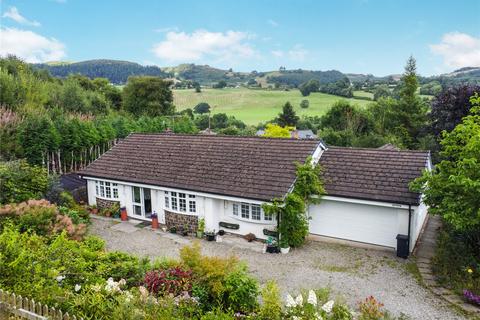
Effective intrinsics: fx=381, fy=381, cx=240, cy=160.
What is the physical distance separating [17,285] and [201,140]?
46.6ft

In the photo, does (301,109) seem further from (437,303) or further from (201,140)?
(437,303)

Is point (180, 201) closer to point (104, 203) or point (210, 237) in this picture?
point (210, 237)

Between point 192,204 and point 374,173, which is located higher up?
point 374,173

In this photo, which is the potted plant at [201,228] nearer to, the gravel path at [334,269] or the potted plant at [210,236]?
the potted plant at [210,236]

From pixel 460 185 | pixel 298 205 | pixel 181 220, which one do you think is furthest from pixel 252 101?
pixel 460 185

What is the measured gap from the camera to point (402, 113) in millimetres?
48094

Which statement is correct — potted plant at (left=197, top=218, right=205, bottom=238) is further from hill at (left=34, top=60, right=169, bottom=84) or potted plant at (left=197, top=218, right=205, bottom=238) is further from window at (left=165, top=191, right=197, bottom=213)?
hill at (left=34, top=60, right=169, bottom=84)

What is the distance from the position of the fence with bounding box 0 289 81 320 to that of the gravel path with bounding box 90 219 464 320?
24.8ft

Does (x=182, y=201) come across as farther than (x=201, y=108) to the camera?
No

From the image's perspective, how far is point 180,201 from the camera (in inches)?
745

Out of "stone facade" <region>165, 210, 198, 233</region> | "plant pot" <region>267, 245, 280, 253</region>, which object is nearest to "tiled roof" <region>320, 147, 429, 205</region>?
"plant pot" <region>267, 245, 280, 253</region>

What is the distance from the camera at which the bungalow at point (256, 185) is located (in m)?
16.4

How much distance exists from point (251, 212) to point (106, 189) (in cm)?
917

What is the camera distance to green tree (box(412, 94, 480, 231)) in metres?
12.1
